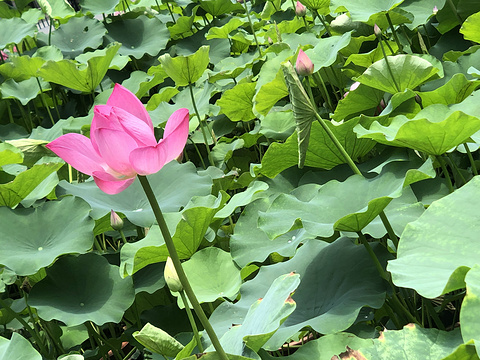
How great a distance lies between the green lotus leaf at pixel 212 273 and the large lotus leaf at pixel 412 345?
453 millimetres

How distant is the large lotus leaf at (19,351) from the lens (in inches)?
35.0

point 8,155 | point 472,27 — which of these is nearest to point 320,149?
point 472,27

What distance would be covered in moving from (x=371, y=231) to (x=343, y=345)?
25cm

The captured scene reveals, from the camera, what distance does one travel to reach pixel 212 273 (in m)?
1.18

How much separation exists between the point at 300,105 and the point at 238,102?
902 mm

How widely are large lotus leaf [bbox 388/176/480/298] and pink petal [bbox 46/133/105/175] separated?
0.40 m

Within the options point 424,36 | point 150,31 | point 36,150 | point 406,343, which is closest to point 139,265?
point 406,343

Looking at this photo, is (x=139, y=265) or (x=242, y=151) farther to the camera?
(x=242, y=151)

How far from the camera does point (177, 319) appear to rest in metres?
1.30

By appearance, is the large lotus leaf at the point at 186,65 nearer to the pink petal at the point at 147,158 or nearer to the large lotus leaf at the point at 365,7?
the large lotus leaf at the point at 365,7

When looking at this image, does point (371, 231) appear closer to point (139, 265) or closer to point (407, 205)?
point (407, 205)

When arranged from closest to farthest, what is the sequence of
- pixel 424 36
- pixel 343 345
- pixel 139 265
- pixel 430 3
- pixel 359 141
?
pixel 343 345, pixel 139 265, pixel 359 141, pixel 430 3, pixel 424 36

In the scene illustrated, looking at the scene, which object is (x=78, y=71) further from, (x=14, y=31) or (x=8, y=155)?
(x=14, y=31)

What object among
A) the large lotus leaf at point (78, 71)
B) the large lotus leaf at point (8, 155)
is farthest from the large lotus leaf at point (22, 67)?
the large lotus leaf at point (8, 155)
